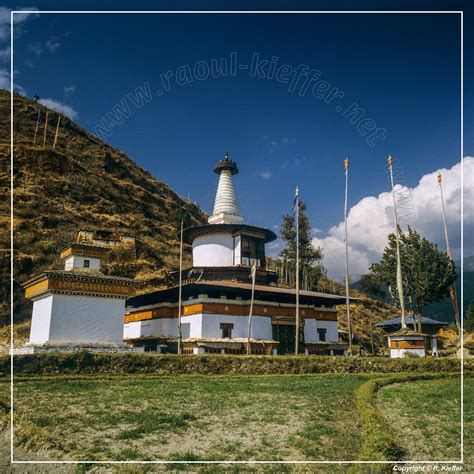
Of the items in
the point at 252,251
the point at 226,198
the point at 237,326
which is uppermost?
the point at 226,198

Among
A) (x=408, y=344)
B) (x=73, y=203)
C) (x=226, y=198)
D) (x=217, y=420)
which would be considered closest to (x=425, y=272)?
(x=408, y=344)

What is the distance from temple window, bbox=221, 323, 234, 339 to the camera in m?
Answer: 32.4

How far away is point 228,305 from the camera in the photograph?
32.9 metres

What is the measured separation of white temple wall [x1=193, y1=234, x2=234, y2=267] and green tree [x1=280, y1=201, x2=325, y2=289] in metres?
25.1

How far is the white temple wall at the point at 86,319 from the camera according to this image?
25.5 m

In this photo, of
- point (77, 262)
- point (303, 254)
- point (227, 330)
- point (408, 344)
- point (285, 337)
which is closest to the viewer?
point (77, 262)

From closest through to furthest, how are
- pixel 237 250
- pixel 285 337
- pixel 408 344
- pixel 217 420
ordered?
pixel 217 420, pixel 408 344, pixel 285 337, pixel 237 250

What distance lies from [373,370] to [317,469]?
17756 mm

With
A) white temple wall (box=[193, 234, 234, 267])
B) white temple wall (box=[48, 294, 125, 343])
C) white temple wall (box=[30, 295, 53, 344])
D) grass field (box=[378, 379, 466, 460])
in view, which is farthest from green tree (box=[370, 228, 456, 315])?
white temple wall (box=[30, 295, 53, 344])

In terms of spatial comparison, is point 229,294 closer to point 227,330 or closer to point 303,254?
point 227,330

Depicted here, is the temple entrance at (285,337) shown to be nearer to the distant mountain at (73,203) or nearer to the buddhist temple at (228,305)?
the buddhist temple at (228,305)

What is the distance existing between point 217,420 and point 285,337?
22497 mm

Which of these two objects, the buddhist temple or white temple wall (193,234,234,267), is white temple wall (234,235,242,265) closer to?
the buddhist temple

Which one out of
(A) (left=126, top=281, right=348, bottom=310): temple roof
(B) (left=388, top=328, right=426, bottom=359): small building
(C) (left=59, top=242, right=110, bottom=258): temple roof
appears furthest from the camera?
(A) (left=126, top=281, right=348, bottom=310): temple roof
